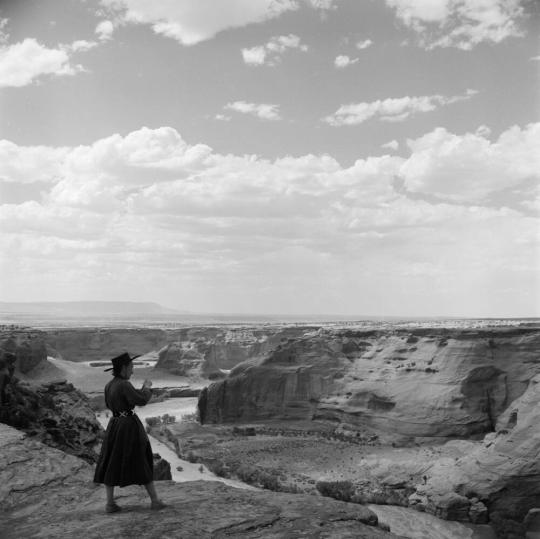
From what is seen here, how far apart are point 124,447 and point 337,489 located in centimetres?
1664

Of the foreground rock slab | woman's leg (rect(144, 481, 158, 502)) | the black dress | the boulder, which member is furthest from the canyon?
woman's leg (rect(144, 481, 158, 502))

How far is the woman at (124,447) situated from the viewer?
782 centimetres

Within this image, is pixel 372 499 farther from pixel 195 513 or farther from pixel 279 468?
pixel 195 513

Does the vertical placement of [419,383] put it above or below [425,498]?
above

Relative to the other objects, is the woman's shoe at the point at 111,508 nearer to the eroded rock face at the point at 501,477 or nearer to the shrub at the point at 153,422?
the eroded rock face at the point at 501,477

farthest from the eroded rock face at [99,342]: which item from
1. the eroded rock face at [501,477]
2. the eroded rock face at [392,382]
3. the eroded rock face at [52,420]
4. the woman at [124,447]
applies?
the woman at [124,447]

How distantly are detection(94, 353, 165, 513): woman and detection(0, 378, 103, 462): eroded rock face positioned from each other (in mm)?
5951

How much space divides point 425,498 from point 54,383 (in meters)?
14.0

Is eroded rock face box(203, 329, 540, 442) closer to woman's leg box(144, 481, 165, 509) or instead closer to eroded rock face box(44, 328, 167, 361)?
woman's leg box(144, 481, 165, 509)

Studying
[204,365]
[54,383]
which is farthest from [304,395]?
[204,365]

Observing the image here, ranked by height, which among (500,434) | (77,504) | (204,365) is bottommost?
(204,365)

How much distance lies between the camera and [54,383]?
1791 centimetres

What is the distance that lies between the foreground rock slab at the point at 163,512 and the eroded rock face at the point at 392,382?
24.7 metres

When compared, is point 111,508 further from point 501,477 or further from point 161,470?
point 501,477
